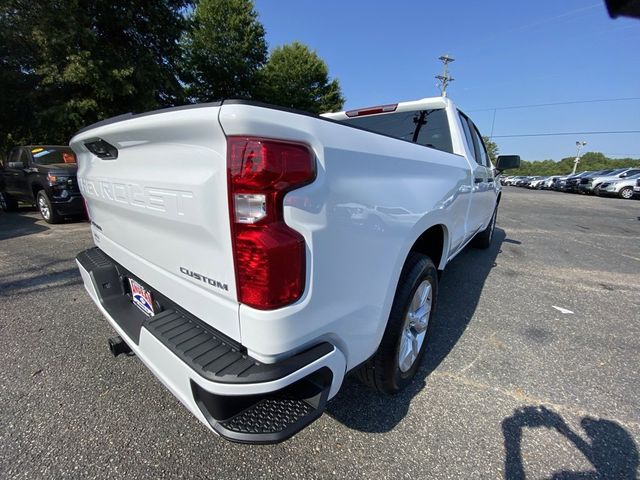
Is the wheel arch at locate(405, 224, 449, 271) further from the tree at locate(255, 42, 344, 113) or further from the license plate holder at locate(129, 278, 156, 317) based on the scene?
the tree at locate(255, 42, 344, 113)

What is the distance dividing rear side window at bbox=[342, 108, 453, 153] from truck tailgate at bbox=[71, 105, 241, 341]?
2040 millimetres

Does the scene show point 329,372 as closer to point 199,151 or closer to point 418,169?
point 199,151

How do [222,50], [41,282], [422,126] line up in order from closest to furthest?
[422,126] < [41,282] < [222,50]

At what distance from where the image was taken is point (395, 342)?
1720 millimetres

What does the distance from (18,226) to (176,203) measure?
8222mm

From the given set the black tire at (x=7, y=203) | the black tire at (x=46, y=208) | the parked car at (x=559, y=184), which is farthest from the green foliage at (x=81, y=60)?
the parked car at (x=559, y=184)

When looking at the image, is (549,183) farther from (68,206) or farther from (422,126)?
(68,206)

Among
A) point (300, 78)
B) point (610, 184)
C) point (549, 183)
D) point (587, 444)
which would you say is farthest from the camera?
point (549, 183)

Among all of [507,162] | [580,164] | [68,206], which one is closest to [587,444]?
[507,162]

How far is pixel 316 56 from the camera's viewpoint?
26.8 metres

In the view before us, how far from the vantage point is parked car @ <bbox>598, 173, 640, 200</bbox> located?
1788cm

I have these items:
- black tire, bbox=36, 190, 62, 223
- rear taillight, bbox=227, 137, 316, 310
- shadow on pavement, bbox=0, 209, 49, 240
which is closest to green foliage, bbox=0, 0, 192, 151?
shadow on pavement, bbox=0, 209, 49, 240

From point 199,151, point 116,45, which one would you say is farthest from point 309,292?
point 116,45

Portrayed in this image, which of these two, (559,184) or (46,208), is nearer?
(46,208)
